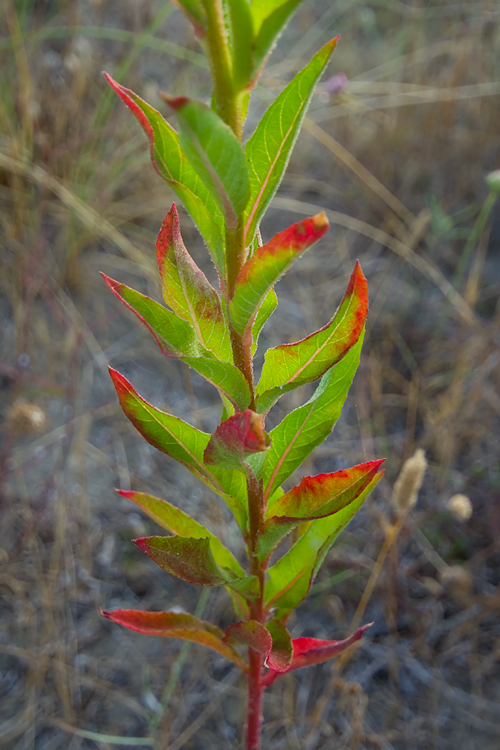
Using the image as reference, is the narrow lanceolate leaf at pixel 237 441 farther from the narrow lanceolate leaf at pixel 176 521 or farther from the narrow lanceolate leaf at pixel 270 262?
the narrow lanceolate leaf at pixel 176 521

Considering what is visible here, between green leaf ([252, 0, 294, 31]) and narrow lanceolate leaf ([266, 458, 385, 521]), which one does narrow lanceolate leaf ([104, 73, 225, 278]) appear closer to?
green leaf ([252, 0, 294, 31])

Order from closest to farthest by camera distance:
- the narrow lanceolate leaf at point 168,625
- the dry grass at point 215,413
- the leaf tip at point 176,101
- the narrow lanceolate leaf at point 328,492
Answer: the leaf tip at point 176,101, the narrow lanceolate leaf at point 328,492, the narrow lanceolate leaf at point 168,625, the dry grass at point 215,413

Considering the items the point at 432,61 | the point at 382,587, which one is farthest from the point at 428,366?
the point at 432,61

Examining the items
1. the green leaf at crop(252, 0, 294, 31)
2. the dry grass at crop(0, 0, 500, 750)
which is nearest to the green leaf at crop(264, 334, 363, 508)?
the green leaf at crop(252, 0, 294, 31)

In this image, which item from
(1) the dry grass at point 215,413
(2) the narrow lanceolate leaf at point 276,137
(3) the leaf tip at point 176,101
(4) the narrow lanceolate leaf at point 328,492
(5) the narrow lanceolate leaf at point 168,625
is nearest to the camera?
(3) the leaf tip at point 176,101

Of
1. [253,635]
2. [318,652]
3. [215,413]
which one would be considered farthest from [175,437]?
[215,413]

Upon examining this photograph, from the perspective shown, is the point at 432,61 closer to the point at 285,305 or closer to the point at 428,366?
the point at 285,305

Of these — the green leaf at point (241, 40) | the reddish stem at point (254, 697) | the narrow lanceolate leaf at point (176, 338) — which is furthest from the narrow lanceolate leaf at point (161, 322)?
the reddish stem at point (254, 697)
